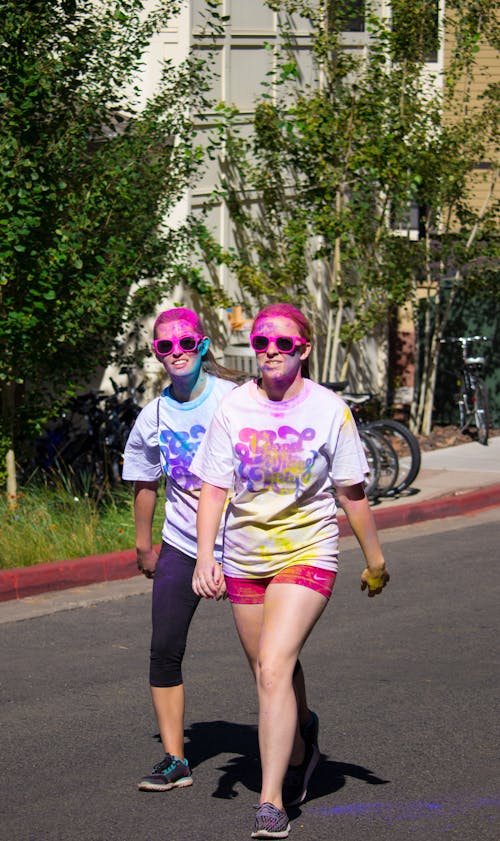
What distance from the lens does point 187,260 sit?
16281 millimetres

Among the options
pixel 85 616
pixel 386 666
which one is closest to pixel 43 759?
pixel 386 666

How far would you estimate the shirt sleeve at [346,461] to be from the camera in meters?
5.10

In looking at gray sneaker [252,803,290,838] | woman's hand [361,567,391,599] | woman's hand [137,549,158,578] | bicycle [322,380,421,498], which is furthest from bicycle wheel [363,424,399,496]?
gray sneaker [252,803,290,838]

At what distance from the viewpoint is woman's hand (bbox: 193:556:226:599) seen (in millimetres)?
5070

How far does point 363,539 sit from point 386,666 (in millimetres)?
2620

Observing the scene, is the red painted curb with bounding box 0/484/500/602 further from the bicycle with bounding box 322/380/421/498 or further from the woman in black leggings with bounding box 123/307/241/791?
the woman in black leggings with bounding box 123/307/241/791

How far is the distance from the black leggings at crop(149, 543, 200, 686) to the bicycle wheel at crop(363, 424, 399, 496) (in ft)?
26.7

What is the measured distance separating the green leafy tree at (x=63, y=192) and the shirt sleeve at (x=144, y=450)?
487cm

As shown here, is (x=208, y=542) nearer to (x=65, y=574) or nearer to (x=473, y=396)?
(x=65, y=574)

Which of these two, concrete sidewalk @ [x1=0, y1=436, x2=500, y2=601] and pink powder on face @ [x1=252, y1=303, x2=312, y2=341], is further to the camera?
concrete sidewalk @ [x1=0, y1=436, x2=500, y2=601]

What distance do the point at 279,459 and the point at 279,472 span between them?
46 millimetres

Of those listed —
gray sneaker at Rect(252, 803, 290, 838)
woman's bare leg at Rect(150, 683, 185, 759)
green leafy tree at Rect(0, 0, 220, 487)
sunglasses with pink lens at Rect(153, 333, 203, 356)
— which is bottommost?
gray sneaker at Rect(252, 803, 290, 838)

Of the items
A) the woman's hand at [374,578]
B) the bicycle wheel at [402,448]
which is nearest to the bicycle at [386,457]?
the bicycle wheel at [402,448]

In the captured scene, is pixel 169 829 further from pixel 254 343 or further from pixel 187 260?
pixel 187 260
